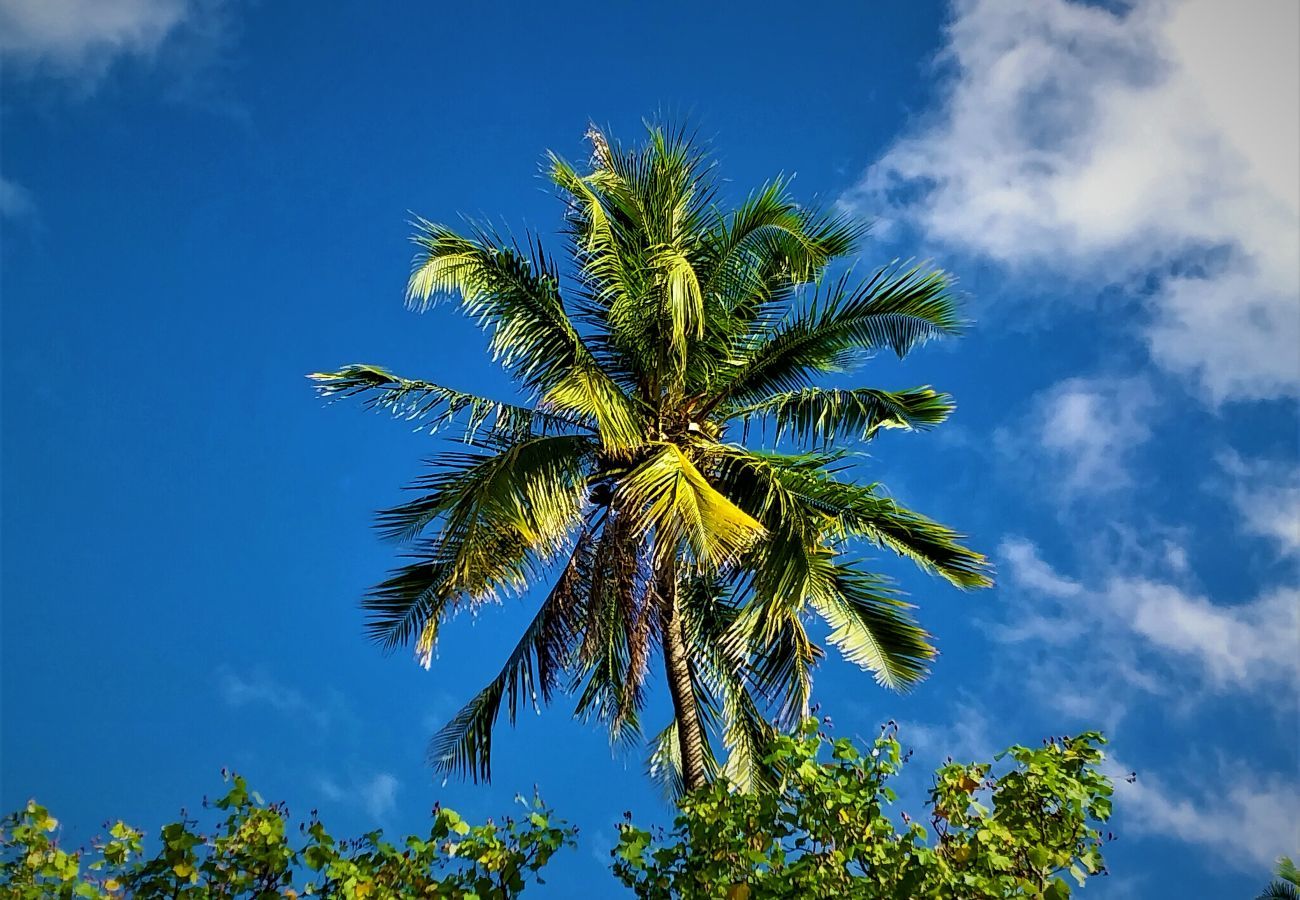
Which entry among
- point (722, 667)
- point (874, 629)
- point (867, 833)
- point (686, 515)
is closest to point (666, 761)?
point (722, 667)

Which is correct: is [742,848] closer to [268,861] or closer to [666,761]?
[268,861]

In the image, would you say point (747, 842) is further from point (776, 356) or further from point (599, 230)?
point (599, 230)

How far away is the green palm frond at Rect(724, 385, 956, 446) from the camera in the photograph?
966 cm

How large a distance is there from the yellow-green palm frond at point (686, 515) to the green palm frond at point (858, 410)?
173 cm

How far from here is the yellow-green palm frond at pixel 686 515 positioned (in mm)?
7656

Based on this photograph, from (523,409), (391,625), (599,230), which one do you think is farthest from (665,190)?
(391,625)

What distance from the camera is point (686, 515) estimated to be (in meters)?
7.79

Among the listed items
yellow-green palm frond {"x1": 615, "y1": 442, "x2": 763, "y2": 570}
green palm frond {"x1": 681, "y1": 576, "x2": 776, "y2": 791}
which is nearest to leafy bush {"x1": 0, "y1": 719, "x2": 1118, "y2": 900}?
yellow-green palm frond {"x1": 615, "y1": 442, "x2": 763, "y2": 570}

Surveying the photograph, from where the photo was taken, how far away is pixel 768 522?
9.19 metres

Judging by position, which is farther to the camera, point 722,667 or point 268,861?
point 722,667

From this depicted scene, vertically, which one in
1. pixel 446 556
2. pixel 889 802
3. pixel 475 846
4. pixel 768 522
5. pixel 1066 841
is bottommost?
pixel 1066 841

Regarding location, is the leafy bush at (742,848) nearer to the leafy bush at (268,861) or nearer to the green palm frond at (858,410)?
the leafy bush at (268,861)

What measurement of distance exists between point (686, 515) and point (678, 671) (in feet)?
7.39

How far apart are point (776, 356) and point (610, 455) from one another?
1.99m
